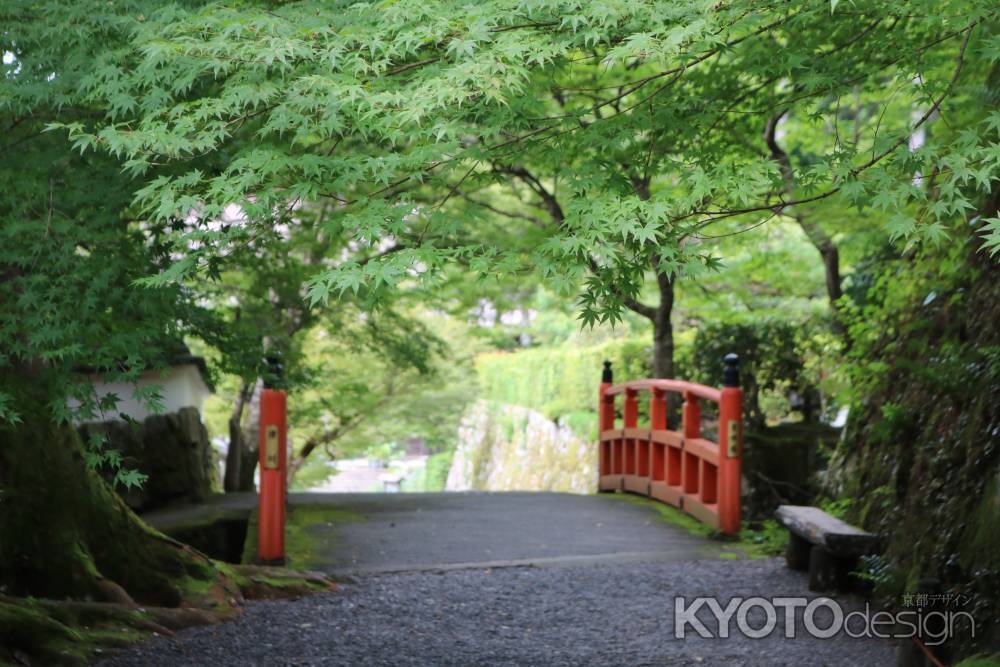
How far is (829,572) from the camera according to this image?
630cm

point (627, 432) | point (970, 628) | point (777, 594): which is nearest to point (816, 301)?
point (627, 432)

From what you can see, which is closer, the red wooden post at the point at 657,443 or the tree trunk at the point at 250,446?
the red wooden post at the point at 657,443

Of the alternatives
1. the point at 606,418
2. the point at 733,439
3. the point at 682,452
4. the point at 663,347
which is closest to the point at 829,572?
the point at 733,439

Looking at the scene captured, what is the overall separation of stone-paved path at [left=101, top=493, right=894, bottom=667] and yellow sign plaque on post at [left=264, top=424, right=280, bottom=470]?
0.81m

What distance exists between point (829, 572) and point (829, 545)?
0.32 m

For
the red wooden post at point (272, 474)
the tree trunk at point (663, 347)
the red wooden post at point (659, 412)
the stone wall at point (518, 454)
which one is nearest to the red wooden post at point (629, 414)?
the red wooden post at point (659, 412)

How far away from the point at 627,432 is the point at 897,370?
414cm

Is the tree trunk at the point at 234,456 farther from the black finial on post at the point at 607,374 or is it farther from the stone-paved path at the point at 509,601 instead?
the black finial on post at the point at 607,374

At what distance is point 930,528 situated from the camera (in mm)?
5441

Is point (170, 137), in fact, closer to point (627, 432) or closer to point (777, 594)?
point (777, 594)

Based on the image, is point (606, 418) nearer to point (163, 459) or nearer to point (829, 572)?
point (163, 459)

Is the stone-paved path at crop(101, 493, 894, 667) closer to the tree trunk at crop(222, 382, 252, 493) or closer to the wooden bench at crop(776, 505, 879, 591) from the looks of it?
the wooden bench at crop(776, 505, 879, 591)

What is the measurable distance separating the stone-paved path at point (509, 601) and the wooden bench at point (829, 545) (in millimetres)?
228

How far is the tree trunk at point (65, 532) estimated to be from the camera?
5324mm
